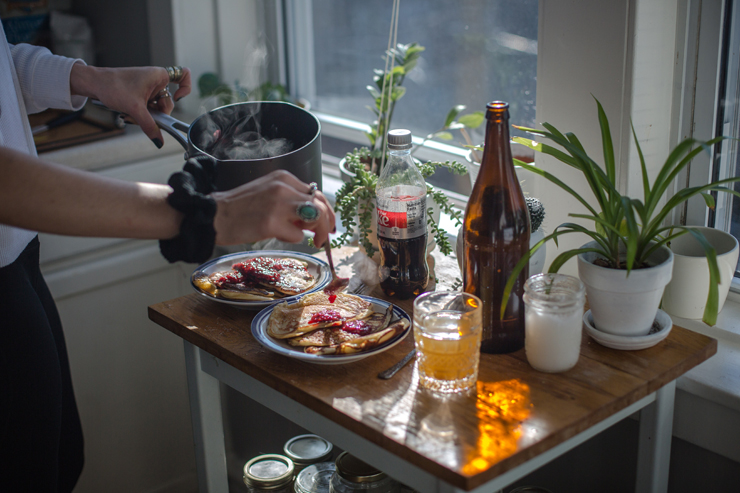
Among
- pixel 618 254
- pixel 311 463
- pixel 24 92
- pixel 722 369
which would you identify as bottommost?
pixel 311 463

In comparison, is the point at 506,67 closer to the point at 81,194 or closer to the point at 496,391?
the point at 496,391

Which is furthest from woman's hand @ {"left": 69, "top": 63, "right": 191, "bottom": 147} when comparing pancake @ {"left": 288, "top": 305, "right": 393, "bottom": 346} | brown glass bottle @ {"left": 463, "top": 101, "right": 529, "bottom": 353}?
brown glass bottle @ {"left": 463, "top": 101, "right": 529, "bottom": 353}

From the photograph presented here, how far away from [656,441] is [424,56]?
116 centimetres

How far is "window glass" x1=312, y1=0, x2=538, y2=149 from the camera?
1493 mm

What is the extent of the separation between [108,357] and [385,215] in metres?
1.14

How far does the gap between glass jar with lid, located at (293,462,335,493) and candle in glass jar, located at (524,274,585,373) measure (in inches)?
23.4

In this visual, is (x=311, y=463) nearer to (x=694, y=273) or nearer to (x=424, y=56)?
(x=694, y=273)

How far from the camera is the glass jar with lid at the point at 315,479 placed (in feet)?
4.16

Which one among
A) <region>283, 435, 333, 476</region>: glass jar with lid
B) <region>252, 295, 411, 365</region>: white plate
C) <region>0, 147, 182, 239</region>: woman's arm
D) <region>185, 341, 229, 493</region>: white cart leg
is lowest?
<region>283, 435, 333, 476</region>: glass jar with lid

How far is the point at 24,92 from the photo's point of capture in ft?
3.87

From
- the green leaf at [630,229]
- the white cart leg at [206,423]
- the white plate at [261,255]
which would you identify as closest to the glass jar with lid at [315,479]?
the white cart leg at [206,423]

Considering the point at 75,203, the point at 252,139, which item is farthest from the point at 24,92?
the point at 75,203

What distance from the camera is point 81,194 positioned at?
28.0 inches

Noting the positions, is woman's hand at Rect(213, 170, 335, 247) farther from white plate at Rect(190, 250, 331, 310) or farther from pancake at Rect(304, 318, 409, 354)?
white plate at Rect(190, 250, 331, 310)
